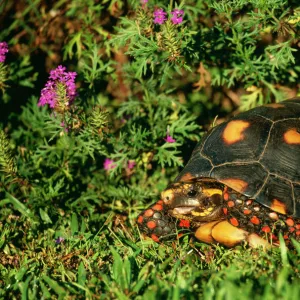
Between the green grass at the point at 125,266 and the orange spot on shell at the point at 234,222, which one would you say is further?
the orange spot on shell at the point at 234,222

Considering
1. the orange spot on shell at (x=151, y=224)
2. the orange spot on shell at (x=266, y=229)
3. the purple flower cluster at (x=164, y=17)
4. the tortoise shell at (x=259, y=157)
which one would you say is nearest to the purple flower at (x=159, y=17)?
the purple flower cluster at (x=164, y=17)

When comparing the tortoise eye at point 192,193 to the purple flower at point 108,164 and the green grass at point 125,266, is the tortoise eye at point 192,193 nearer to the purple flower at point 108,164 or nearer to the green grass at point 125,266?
the green grass at point 125,266

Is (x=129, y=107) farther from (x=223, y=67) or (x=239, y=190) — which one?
(x=239, y=190)

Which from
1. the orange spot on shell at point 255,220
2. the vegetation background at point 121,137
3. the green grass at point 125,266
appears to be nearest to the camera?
the green grass at point 125,266

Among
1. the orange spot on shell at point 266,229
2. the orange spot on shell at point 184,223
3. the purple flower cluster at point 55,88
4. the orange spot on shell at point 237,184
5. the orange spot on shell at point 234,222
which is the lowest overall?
the orange spot on shell at point 184,223

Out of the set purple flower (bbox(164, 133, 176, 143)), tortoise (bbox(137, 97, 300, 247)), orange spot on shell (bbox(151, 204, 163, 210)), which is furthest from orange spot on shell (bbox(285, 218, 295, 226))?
purple flower (bbox(164, 133, 176, 143))

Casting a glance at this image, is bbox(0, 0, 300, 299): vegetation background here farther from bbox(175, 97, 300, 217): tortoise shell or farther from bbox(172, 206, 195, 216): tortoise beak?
bbox(175, 97, 300, 217): tortoise shell

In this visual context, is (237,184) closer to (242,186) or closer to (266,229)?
(242,186)
